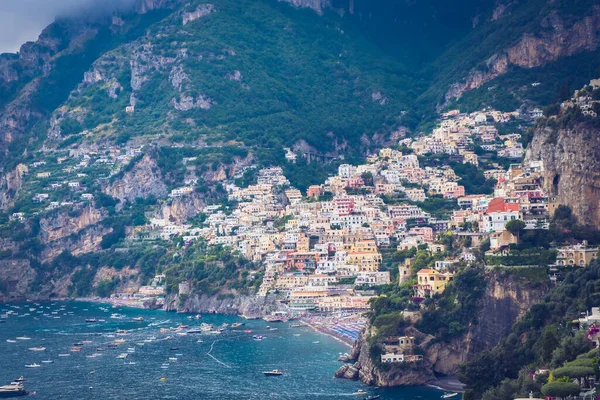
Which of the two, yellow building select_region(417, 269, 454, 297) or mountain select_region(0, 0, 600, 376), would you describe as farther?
mountain select_region(0, 0, 600, 376)

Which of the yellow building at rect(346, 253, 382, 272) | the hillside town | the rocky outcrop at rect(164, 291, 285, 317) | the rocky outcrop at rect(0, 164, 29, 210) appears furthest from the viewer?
the rocky outcrop at rect(0, 164, 29, 210)

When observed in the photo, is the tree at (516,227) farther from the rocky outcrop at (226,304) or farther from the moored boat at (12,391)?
the moored boat at (12,391)

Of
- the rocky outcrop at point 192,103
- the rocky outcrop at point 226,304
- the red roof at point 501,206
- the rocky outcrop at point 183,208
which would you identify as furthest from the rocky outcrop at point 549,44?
the red roof at point 501,206

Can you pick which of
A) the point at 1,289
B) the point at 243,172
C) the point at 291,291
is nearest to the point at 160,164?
the point at 243,172

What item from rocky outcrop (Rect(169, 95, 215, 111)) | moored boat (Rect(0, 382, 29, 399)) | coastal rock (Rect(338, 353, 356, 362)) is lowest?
moored boat (Rect(0, 382, 29, 399))

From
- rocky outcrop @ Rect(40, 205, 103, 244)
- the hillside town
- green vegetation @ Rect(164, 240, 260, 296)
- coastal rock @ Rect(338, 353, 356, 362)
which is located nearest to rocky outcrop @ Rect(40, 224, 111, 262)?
rocky outcrop @ Rect(40, 205, 103, 244)

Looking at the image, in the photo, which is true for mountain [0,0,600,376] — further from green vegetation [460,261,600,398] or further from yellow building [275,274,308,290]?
green vegetation [460,261,600,398]

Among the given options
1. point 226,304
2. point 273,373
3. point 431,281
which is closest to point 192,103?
point 226,304
